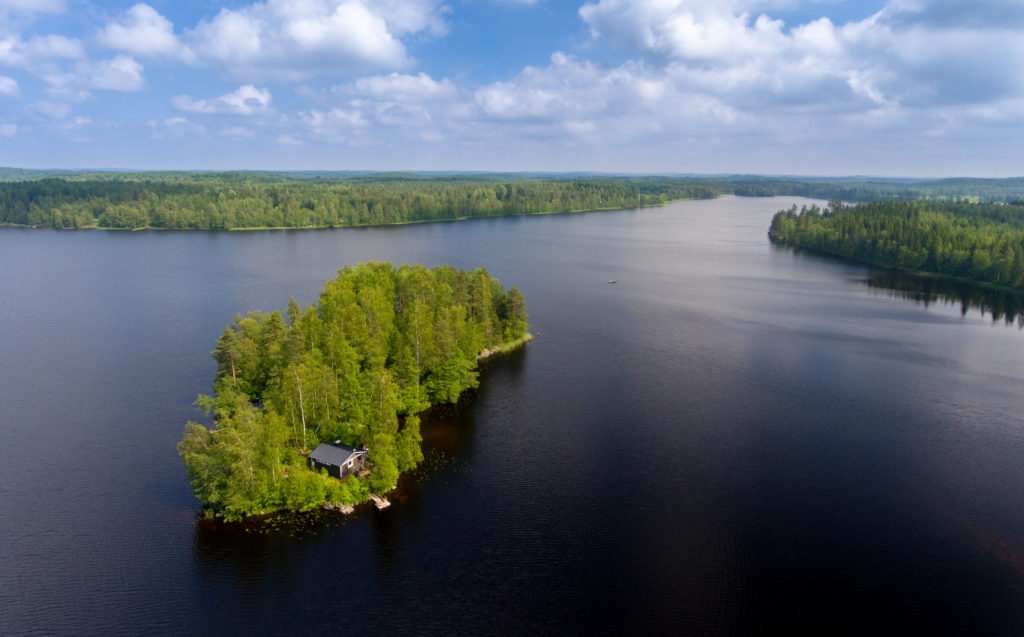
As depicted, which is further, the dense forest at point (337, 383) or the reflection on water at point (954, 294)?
the reflection on water at point (954, 294)

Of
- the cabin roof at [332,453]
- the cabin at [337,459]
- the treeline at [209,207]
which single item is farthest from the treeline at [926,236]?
the treeline at [209,207]

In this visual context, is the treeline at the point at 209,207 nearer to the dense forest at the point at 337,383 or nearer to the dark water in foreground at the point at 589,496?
the dark water in foreground at the point at 589,496

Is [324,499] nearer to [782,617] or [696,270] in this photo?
[782,617]

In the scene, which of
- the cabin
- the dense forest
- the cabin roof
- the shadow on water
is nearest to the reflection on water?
the dense forest

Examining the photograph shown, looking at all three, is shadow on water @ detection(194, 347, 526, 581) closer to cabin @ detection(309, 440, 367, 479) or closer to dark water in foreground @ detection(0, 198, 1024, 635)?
dark water in foreground @ detection(0, 198, 1024, 635)

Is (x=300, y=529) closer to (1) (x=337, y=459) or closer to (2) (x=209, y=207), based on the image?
(1) (x=337, y=459)

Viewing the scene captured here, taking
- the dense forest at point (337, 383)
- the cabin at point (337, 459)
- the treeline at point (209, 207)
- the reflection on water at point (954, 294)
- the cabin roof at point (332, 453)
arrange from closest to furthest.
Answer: the dense forest at point (337, 383)
the cabin at point (337, 459)
the cabin roof at point (332, 453)
the reflection on water at point (954, 294)
the treeline at point (209, 207)

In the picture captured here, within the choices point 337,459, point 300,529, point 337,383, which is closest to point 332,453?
point 337,459
